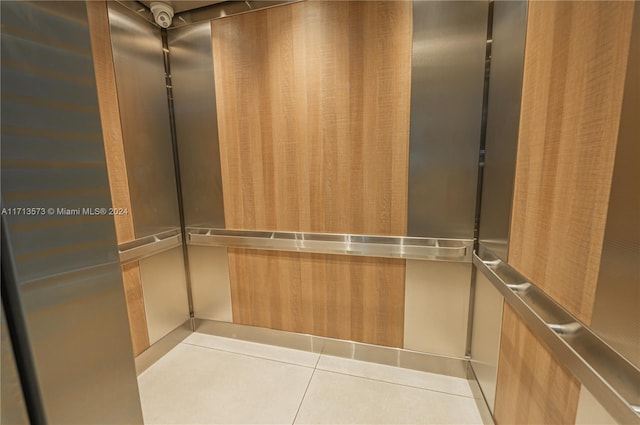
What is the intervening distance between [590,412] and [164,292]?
2.39 meters

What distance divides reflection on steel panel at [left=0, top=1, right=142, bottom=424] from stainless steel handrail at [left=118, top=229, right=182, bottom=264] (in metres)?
1.61

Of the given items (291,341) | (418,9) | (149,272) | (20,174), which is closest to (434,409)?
(291,341)

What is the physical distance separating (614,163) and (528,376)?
853 mm

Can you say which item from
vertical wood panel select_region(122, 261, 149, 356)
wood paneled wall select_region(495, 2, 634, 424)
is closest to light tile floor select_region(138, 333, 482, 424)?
vertical wood panel select_region(122, 261, 149, 356)

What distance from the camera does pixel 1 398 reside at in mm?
272

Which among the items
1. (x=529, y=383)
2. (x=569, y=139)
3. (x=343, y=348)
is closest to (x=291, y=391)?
(x=343, y=348)

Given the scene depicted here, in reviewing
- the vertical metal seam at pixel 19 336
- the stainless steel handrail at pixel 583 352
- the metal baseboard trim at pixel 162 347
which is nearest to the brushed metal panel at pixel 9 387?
the vertical metal seam at pixel 19 336

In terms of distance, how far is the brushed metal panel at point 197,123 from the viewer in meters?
1.93

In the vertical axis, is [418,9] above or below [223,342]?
above

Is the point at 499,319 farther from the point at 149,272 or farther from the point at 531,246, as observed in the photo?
the point at 149,272

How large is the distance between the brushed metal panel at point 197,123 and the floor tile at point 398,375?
4.54ft

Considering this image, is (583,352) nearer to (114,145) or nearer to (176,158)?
(114,145)

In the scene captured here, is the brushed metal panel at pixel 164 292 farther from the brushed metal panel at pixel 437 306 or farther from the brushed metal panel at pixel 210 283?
the brushed metal panel at pixel 437 306

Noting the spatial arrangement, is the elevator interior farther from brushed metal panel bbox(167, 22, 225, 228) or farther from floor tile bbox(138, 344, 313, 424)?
floor tile bbox(138, 344, 313, 424)
